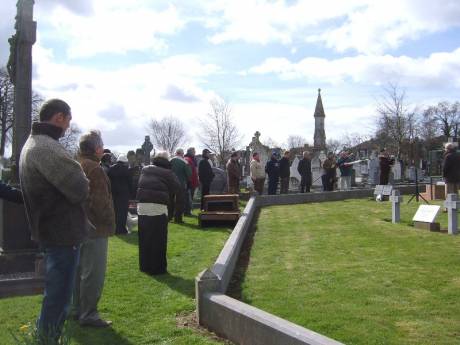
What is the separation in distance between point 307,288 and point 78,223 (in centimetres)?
346

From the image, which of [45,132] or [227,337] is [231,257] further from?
[45,132]

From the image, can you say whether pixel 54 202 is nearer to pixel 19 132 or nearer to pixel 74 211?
pixel 74 211

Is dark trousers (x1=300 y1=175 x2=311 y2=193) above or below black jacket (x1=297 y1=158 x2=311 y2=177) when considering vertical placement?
below

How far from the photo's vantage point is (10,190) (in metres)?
4.54

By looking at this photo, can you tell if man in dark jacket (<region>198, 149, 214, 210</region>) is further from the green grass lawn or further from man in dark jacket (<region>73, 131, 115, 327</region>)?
man in dark jacket (<region>73, 131, 115, 327</region>)

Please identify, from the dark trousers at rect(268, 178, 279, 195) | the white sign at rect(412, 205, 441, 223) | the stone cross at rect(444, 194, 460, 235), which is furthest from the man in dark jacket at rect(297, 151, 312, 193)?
the stone cross at rect(444, 194, 460, 235)

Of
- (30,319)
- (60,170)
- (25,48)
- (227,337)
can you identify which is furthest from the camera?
(25,48)

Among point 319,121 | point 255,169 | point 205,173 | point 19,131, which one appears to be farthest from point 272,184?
point 319,121

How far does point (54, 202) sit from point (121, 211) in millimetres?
8099

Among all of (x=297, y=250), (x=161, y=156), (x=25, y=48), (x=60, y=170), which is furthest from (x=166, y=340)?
(x=25, y=48)

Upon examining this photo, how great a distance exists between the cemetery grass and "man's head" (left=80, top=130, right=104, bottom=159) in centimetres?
247

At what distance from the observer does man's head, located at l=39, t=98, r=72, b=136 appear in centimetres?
448

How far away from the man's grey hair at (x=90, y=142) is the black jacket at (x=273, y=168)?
1571 centimetres

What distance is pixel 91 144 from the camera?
5844 millimetres
